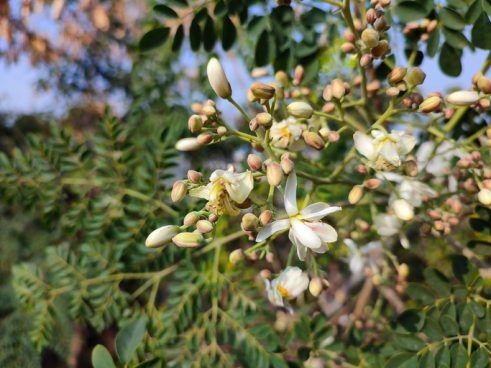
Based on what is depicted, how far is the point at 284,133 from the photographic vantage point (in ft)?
2.30

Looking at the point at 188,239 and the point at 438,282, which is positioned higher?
the point at 188,239

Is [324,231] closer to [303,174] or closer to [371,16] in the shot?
[303,174]

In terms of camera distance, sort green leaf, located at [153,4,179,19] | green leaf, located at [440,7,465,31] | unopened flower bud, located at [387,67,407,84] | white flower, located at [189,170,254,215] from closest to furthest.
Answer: white flower, located at [189,170,254,215] < unopened flower bud, located at [387,67,407,84] < green leaf, located at [440,7,465,31] < green leaf, located at [153,4,179,19]

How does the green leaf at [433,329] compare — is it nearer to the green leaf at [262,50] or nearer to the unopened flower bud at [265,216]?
the unopened flower bud at [265,216]

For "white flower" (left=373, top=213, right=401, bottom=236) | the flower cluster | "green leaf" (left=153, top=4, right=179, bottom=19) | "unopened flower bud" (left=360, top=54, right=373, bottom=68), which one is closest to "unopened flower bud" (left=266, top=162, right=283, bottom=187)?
the flower cluster

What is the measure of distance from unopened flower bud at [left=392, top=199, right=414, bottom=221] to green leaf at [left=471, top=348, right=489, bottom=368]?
0.68 ft

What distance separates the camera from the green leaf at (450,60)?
2.81ft

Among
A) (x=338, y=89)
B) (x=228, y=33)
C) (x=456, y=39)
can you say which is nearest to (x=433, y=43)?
(x=456, y=39)

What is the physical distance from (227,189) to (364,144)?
0.21 metres

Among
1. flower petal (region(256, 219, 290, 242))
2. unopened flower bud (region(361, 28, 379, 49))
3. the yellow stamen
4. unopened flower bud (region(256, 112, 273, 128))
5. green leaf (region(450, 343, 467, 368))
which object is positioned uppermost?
unopened flower bud (region(361, 28, 379, 49))

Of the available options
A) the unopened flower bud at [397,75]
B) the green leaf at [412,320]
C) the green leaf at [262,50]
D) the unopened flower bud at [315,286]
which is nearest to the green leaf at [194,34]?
the green leaf at [262,50]

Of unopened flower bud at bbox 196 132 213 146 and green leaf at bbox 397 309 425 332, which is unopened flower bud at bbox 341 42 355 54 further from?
green leaf at bbox 397 309 425 332

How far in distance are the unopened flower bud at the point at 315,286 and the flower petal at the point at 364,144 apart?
19cm

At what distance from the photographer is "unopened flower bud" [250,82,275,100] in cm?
65
